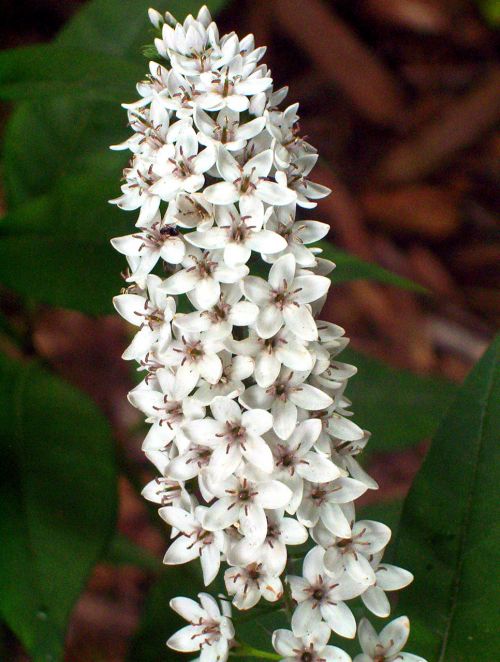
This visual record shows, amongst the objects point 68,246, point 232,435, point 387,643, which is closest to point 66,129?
point 68,246

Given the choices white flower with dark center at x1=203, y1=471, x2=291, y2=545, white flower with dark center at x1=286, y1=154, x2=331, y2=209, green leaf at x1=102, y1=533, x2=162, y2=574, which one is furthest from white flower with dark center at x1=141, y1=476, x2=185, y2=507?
green leaf at x1=102, y1=533, x2=162, y2=574

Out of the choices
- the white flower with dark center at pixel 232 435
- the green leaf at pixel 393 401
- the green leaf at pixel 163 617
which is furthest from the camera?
the green leaf at pixel 393 401

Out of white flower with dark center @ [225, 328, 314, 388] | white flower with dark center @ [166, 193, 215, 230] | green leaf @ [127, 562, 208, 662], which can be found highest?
white flower with dark center @ [166, 193, 215, 230]

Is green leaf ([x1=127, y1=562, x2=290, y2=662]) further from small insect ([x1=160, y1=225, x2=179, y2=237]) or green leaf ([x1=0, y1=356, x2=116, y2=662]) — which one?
small insect ([x1=160, y1=225, x2=179, y2=237])

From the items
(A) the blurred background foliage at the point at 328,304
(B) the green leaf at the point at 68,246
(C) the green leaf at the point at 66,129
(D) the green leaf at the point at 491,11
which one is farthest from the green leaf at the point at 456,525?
(D) the green leaf at the point at 491,11

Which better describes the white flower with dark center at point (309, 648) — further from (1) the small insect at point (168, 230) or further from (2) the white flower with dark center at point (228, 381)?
(1) the small insect at point (168, 230)

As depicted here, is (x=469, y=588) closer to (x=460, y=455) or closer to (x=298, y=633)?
(x=460, y=455)
